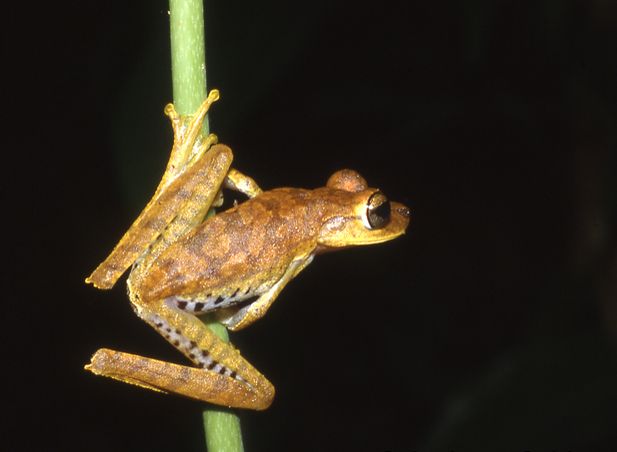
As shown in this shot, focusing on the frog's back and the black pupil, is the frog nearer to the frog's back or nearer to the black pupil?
the frog's back

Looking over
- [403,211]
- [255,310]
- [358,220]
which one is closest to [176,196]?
[255,310]

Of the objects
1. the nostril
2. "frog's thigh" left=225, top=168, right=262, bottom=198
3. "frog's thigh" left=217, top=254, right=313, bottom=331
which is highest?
the nostril

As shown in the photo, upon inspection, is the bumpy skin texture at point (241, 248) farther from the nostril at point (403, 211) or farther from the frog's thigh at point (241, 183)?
the nostril at point (403, 211)

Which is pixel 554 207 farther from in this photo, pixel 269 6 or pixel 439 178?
pixel 269 6

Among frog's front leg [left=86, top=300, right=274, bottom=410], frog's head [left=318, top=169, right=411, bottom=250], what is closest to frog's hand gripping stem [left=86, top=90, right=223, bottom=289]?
frog's front leg [left=86, top=300, right=274, bottom=410]

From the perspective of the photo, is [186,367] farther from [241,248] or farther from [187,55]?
[187,55]

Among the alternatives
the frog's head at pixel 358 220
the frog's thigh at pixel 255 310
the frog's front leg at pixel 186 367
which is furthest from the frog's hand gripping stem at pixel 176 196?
the frog's head at pixel 358 220

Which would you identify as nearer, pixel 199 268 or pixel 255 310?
pixel 199 268

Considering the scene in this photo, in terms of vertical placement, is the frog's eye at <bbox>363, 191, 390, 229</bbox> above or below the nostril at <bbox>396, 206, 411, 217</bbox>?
below

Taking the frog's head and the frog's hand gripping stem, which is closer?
the frog's hand gripping stem
